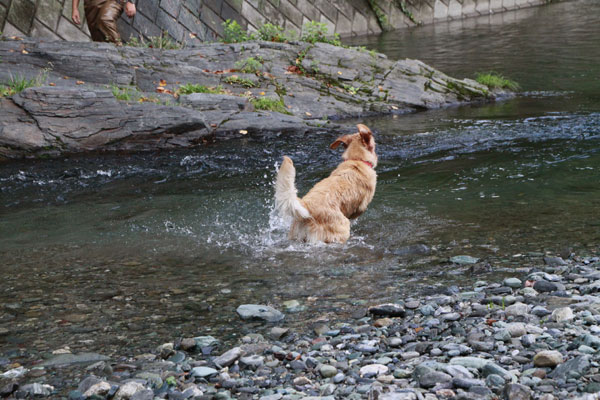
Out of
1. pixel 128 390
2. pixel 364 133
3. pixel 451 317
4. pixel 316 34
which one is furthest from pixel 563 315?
pixel 316 34

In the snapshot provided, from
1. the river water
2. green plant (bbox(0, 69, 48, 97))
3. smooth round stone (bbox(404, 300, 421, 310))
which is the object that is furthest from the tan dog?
green plant (bbox(0, 69, 48, 97))

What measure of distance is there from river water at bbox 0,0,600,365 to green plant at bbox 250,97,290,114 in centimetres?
136

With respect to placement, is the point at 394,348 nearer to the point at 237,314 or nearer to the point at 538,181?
the point at 237,314

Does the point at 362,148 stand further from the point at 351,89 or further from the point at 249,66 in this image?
the point at 351,89

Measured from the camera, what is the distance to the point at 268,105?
11.5 m

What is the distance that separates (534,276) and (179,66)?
30.5ft

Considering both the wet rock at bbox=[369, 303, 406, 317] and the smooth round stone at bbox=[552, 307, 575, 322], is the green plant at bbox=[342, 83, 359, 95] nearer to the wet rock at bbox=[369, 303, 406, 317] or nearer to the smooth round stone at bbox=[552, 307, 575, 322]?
the wet rock at bbox=[369, 303, 406, 317]

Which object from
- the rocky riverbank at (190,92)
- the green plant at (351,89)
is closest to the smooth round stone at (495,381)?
the rocky riverbank at (190,92)

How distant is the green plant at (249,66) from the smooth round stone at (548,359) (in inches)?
411

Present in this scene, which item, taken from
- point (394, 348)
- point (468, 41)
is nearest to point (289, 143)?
point (394, 348)

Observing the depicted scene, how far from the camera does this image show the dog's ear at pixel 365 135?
634 cm

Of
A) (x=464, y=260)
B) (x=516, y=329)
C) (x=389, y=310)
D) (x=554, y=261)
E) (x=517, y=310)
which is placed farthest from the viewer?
(x=464, y=260)

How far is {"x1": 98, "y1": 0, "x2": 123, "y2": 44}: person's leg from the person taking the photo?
13.1 meters

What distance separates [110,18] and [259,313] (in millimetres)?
10763
